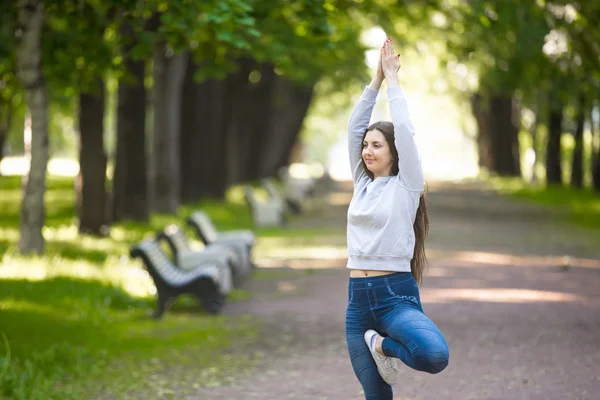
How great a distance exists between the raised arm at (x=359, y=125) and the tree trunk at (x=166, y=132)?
55.8 ft

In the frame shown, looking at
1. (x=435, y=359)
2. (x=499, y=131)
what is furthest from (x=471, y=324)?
(x=499, y=131)

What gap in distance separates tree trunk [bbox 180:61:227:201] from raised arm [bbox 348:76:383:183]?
68.8ft

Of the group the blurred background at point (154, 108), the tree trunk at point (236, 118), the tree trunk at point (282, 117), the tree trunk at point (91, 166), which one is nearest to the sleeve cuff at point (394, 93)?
the blurred background at point (154, 108)

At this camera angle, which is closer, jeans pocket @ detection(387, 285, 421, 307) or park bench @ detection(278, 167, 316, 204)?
jeans pocket @ detection(387, 285, 421, 307)

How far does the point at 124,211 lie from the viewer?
70.1ft

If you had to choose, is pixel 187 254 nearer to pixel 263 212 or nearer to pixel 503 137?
pixel 263 212

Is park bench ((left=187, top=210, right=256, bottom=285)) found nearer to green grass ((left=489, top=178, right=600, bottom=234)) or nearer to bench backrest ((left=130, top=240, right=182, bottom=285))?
bench backrest ((left=130, top=240, right=182, bottom=285))

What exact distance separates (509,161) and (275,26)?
40588 millimetres

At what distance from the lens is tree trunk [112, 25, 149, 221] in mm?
21109

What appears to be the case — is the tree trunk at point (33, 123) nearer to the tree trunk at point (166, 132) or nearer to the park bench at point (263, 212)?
the tree trunk at point (166, 132)

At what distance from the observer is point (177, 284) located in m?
11.2


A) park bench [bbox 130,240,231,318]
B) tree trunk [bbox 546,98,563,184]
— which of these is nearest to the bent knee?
park bench [bbox 130,240,231,318]

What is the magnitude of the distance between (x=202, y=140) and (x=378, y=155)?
23740mm

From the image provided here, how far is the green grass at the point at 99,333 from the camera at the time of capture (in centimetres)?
802
